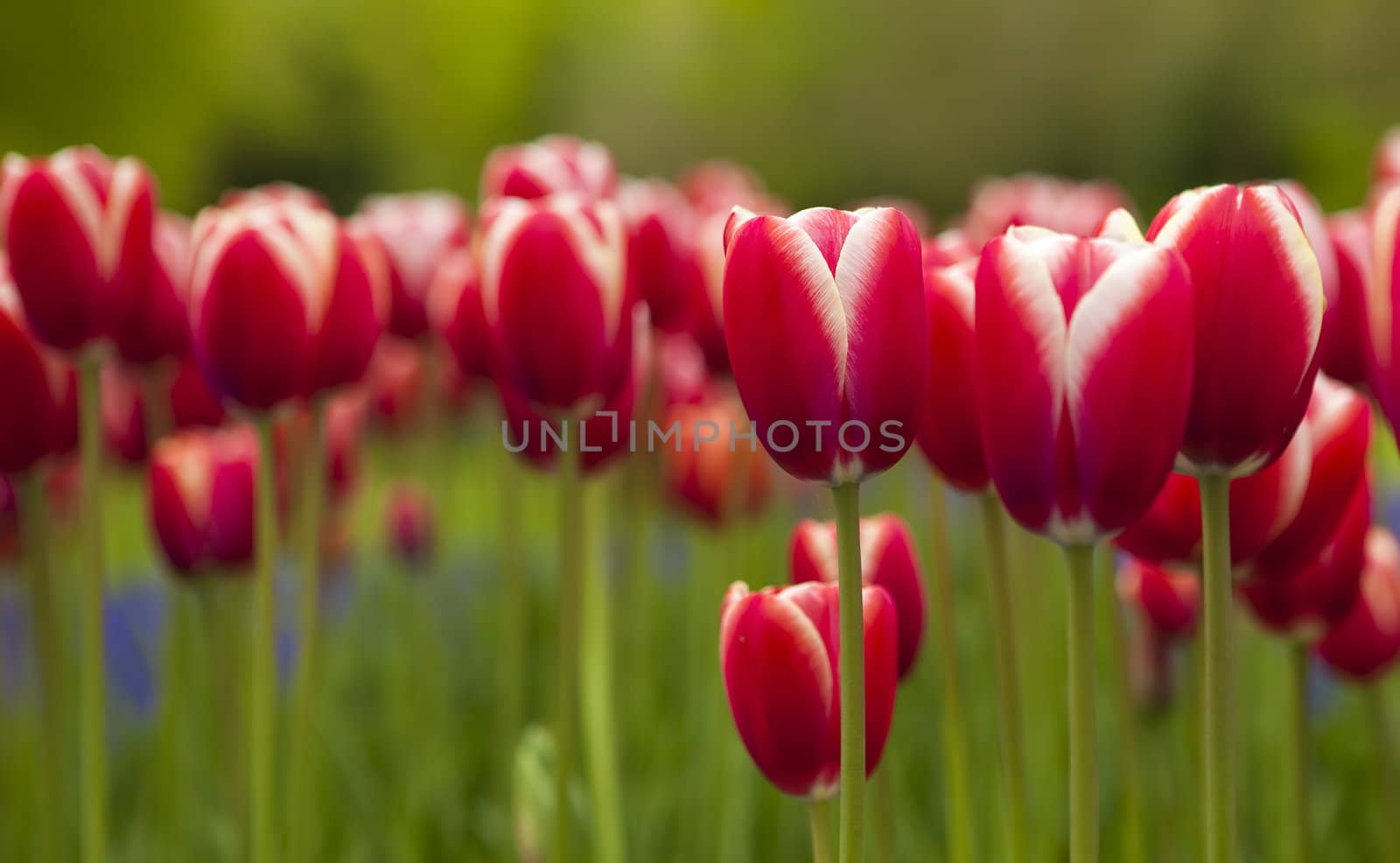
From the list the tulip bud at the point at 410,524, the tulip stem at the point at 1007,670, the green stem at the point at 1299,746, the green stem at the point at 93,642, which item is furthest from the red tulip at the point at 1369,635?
the tulip bud at the point at 410,524

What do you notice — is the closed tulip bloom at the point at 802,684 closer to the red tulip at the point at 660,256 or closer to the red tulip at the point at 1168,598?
the red tulip at the point at 660,256

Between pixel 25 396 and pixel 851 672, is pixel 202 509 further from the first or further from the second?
pixel 851 672

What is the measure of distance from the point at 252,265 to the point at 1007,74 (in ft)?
39.3

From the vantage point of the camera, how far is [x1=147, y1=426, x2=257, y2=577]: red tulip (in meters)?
1.07

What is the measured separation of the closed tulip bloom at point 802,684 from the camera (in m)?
0.56

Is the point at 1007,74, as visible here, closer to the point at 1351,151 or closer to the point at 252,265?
the point at 1351,151

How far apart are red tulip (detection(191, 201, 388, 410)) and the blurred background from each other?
914 cm

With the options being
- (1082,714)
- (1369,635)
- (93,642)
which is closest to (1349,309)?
(1369,635)

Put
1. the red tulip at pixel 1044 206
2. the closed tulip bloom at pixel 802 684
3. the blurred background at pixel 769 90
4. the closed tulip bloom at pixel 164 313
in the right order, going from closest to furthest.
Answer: the closed tulip bloom at pixel 802 684 < the closed tulip bloom at pixel 164 313 < the red tulip at pixel 1044 206 < the blurred background at pixel 769 90

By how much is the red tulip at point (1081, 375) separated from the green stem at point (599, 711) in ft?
1.49

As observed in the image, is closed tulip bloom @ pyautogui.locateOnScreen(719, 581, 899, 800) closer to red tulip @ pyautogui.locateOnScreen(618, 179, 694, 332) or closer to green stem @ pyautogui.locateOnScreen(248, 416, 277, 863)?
green stem @ pyautogui.locateOnScreen(248, 416, 277, 863)

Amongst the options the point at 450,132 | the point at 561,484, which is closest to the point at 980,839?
the point at 561,484

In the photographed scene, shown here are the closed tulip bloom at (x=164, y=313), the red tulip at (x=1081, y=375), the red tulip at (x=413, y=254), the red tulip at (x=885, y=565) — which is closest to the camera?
the red tulip at (x=1081, y=375)

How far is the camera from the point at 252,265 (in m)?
A: 0.80
